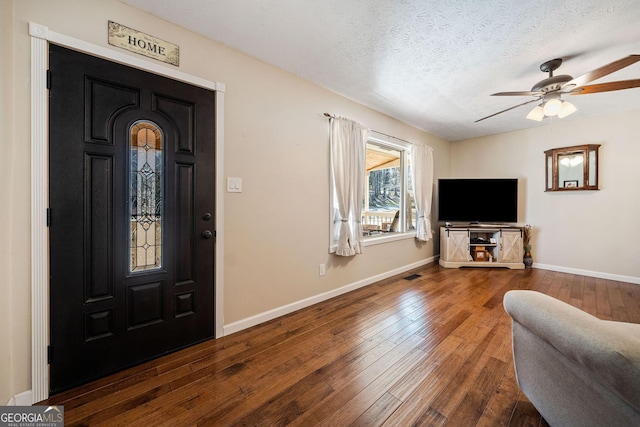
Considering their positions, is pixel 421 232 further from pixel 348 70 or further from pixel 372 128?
pixel 348 70

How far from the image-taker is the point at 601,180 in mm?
3744

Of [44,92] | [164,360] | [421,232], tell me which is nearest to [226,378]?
[164,360]

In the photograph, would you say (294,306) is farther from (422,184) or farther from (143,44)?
(422,184)

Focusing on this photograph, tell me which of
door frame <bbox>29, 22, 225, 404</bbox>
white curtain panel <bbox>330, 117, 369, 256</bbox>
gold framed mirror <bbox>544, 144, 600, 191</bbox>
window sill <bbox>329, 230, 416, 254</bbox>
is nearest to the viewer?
door frame <bbox>29, 22, 225, 404</bbox>

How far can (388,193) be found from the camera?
→ 4.44 meters

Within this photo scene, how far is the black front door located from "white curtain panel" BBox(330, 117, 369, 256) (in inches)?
54.9

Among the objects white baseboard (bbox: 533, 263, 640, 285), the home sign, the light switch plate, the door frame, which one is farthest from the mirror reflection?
the door frame

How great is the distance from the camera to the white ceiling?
1671 mm

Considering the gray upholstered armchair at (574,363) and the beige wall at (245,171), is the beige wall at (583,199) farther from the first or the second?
the gray upholstered armchair at (574,363)

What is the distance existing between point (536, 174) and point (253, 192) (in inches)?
197

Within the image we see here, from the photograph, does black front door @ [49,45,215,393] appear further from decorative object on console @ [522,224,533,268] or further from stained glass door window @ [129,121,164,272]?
decorative object on console @ [522,224,533,268]

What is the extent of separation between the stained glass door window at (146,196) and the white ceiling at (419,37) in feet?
2.94

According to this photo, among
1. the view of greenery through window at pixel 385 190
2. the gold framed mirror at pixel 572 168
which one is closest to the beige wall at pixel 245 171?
the view of greenery through window at pixel 385 190

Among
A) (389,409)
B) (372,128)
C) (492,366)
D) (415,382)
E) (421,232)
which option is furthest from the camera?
(421,232)
